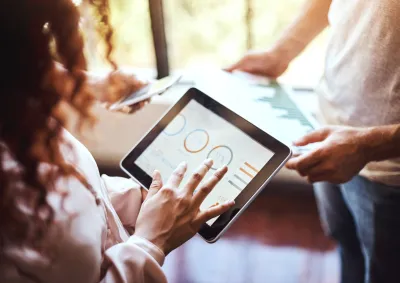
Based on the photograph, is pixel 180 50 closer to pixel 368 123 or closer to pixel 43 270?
pixel 368 123

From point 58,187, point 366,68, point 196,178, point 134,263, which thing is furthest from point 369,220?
point 58,187

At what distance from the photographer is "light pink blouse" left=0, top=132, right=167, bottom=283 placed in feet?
1.75

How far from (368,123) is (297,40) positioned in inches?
11.1

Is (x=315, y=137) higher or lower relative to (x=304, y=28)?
lower

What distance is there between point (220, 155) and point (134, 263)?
9.8 inches

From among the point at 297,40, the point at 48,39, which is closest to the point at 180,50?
the point at 297,40

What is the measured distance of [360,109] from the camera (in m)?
0.82

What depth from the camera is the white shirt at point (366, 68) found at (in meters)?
0.73

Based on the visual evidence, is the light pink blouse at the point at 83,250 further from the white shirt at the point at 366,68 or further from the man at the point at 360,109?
the white shirt at the point at 366,68

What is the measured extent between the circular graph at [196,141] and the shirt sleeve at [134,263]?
0.21 metres

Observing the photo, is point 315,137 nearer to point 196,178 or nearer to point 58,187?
point 196,178

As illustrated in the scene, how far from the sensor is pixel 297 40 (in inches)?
39.4

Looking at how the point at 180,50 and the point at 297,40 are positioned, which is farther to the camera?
the point at 180,50

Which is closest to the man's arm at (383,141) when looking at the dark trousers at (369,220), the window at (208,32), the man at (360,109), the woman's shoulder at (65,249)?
the man at (360,109)
